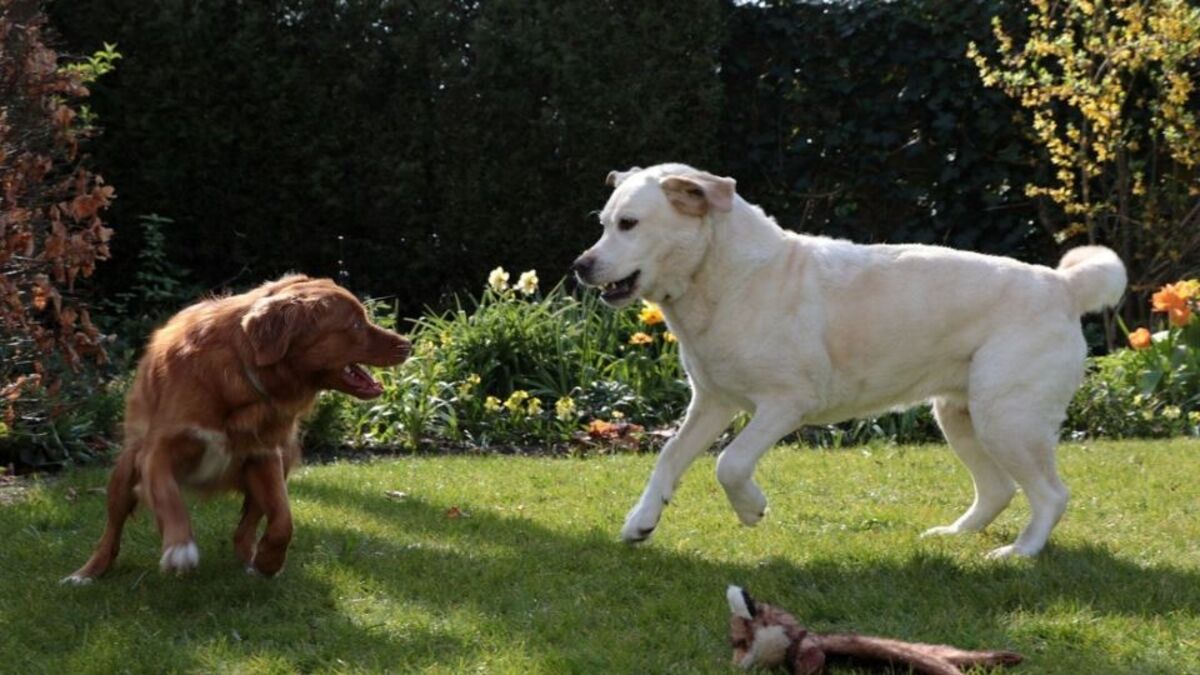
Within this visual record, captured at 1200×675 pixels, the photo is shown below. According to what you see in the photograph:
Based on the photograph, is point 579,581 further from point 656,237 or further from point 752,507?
point 656,237

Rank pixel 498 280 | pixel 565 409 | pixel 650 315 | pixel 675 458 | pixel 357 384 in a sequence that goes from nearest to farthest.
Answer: pixel 357 384 → pixel 675 458 → pixel 565 409 → pixel 650 315 → pixel 498 280

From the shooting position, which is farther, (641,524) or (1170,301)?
(1170,301)

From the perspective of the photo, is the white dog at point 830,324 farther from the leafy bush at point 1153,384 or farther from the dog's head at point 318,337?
the leafy bush at point 1153,384

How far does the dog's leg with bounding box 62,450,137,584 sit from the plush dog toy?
2.30 metres

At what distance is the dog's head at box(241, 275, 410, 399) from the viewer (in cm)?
517

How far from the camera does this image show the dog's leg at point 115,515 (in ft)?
17.5

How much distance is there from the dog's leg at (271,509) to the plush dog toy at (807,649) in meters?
1.74

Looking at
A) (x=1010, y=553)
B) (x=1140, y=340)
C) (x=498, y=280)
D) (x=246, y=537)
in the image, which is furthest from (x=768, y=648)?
(x=1140, y=340)

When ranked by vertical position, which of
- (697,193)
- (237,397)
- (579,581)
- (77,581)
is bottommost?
(77,581)

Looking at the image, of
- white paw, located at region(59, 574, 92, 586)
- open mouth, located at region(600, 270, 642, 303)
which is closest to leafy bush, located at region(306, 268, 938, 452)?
open mouth, located at region(600, 270, 642, 303)

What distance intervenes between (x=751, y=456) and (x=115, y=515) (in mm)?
2300

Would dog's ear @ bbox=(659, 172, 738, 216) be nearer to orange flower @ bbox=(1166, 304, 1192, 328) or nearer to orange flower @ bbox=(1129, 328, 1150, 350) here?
orange flower @ bbox=(1129, 328, 1150, 350)

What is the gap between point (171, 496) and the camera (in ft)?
16.6

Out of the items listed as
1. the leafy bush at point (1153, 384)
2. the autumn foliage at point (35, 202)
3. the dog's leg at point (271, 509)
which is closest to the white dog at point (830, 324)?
the dog's leg at point (271, 509)
